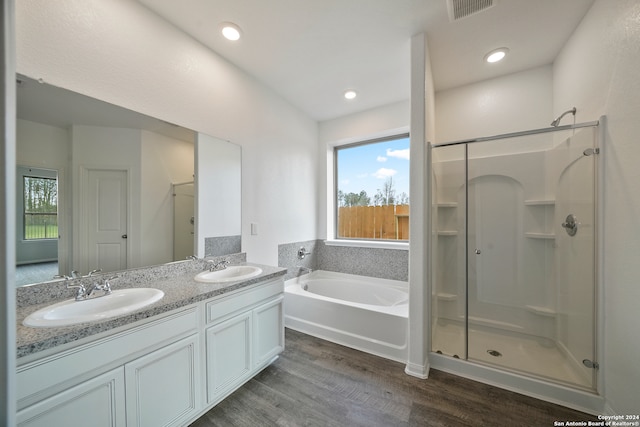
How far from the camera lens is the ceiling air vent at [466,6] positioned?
1.61 m

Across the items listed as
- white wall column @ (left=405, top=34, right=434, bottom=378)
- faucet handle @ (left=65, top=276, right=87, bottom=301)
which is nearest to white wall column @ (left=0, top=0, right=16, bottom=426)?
faucet handle @ (left=65, top=276, right=87, bottom=301)

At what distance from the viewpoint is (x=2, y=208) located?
2.04 ft

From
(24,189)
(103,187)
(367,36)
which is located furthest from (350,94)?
(24,189)

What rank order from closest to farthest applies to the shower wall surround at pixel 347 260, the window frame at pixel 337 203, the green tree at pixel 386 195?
the shower wall surround at pixel 347 260 < the window frame at pixel 337 203 < the green tree at pixel 386 195

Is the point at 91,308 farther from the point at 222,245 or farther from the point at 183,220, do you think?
the point at 222,245

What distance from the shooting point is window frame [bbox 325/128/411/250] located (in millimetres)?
3207

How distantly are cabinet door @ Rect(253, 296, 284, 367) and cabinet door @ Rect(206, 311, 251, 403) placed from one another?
8 centimetres

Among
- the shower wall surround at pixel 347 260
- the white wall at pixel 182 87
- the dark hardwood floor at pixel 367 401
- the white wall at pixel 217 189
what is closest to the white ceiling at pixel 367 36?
the white wall at pixel 182 87

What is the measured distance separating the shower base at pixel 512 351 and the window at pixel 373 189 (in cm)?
130

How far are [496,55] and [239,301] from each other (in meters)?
3.12

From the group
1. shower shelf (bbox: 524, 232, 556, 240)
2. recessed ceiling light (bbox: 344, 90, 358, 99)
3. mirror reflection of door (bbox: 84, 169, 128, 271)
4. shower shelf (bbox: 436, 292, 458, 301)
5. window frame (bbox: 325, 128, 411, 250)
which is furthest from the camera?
window frame (bbox: 325, 128, 411, 250)

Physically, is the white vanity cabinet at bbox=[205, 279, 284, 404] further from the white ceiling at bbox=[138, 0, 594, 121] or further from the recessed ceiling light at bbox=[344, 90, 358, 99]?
the recessed ceiling light at bbox=[344, 90, 358, 99]

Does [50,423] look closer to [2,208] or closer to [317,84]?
[2,208]

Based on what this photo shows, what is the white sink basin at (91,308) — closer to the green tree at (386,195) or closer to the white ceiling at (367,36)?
the white ceiling at (367,36)
